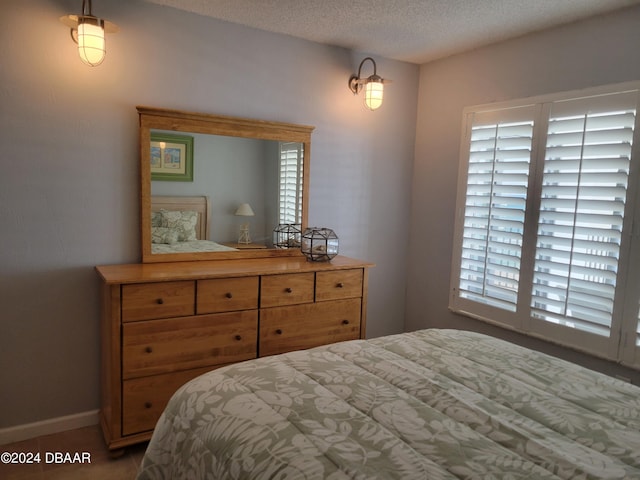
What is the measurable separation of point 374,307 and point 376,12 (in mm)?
2176

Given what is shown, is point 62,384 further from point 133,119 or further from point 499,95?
point 499,95

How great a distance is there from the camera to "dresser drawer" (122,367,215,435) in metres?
2.33

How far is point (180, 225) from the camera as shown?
111 inches

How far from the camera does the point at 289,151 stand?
3186 millimetres

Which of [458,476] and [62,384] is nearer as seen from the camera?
[458,476]

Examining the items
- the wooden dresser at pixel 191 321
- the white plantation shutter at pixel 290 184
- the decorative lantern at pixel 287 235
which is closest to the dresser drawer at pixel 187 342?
the wooden dresser at pixel 191 321

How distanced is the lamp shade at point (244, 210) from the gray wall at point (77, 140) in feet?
1.97

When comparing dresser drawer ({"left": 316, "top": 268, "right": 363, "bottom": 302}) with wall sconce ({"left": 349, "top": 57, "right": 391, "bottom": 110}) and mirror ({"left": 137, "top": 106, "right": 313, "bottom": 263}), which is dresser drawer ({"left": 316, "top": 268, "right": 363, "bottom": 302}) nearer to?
mirror ({"left": 137, "top": 106, "right": 313, "bottom": 263})

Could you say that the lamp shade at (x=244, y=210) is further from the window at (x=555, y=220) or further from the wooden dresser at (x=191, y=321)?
the window at (x=555, y=220)

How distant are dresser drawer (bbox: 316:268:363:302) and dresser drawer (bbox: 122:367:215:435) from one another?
36.8 inches

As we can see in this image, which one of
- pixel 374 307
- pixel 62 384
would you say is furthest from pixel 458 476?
pixel 374 307

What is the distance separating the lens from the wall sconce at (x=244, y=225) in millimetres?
3016

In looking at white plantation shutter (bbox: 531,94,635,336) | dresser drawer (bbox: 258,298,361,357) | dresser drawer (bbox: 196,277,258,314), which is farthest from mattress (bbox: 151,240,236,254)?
white plantation shutter (bbox: 531,94,635,336)

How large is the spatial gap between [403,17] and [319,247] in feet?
4.93
